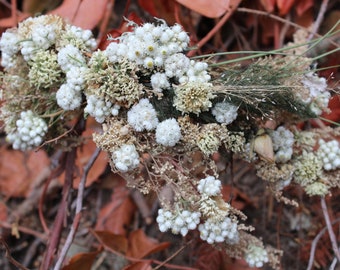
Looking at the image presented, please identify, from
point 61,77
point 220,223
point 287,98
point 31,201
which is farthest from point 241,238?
point 31,201

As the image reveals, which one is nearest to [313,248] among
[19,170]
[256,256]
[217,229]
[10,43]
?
[256,256]

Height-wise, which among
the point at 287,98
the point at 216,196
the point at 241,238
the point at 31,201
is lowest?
the point at 31,201

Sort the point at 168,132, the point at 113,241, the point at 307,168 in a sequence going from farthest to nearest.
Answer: the point at 113,241
the point at 307,168
the point at 168,132

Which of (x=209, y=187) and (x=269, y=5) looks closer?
(x=209, y=187)

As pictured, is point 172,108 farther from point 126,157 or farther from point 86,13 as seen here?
point 86,13

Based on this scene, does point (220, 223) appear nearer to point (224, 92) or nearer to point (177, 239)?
point (224, 92)

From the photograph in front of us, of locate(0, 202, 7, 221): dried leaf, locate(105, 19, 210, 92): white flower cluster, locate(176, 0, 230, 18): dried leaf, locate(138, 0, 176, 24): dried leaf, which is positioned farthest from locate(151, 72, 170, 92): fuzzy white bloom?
locate(0, 202, 7, 221): dried leaf

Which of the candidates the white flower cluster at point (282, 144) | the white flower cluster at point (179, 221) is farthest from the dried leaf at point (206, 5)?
the white flower cluster at point (179, 221)
